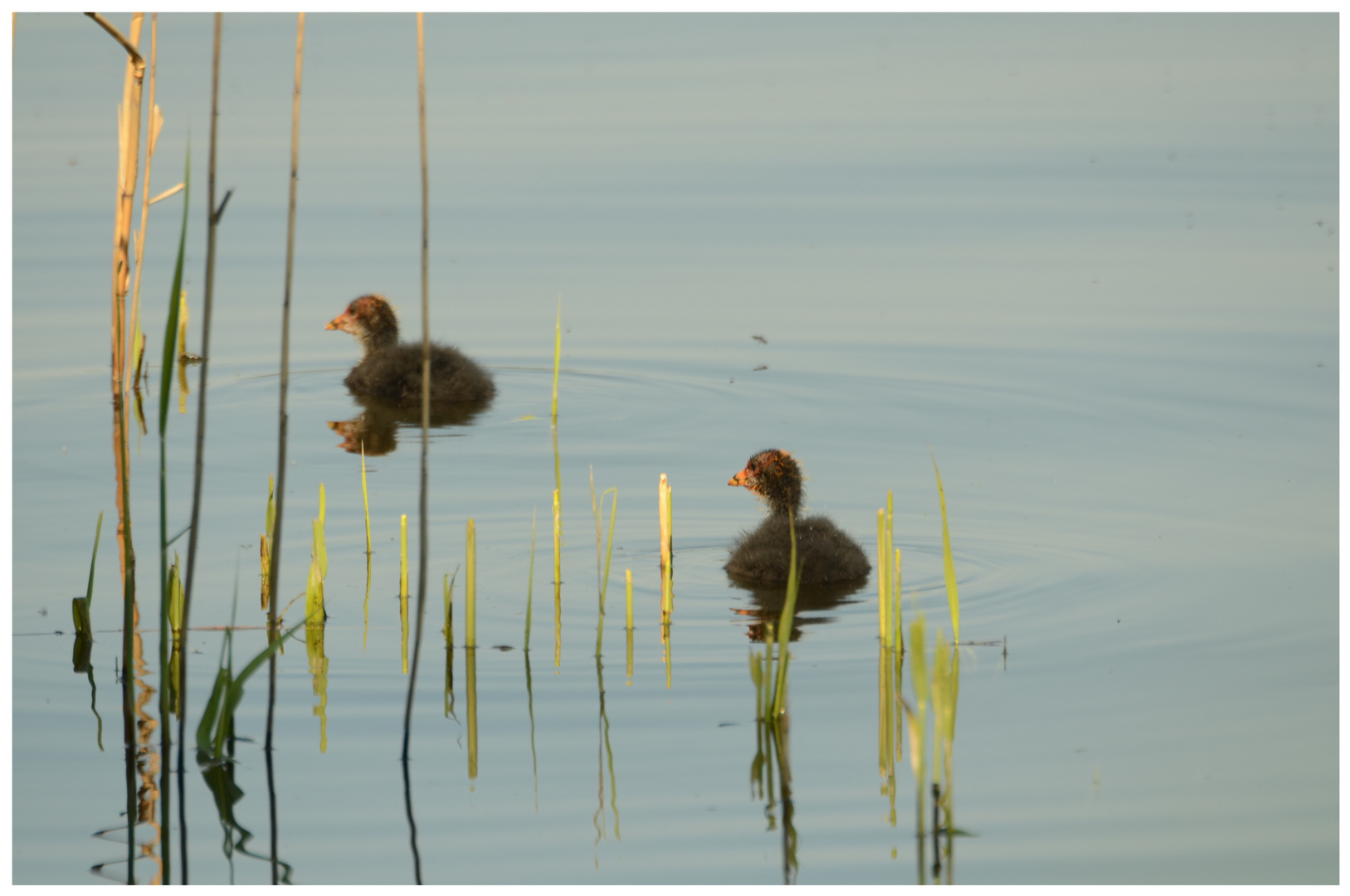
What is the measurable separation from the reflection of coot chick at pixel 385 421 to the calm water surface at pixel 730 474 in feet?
0.54

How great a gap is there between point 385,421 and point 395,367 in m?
0.57

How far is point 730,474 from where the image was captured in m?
7.32

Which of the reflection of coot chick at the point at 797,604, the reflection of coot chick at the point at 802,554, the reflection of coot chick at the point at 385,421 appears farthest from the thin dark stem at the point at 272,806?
the reflection of coot chick at the point at 385,421

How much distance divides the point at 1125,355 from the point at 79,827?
21.2 feet

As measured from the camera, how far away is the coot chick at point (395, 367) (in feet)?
28.3

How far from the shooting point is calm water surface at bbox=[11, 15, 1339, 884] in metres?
4.13

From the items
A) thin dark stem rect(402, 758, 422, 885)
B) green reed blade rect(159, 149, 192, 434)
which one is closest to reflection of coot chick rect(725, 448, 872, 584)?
thin dark stem rect(402, 758, 422, 885)

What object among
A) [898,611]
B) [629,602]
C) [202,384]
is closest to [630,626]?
[629,602]

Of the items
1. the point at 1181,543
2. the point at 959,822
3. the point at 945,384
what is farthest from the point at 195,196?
the point at 959,822

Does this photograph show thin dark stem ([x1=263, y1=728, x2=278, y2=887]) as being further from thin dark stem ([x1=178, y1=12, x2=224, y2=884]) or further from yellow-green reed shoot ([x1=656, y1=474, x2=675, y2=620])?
yellow-green reed shoot ([x1=656, y1=474, x2=675, y2=620])

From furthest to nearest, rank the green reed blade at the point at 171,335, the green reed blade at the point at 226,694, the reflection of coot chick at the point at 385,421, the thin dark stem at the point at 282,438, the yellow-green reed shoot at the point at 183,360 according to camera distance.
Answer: the yellow-green reed shoot at the point at 183,360
the reflection of coot chick at the point at 385,421
the green reed blade at the point at 226,694
the thin dark stem at the point at 282,438
the green reed blade at the point at 171,335

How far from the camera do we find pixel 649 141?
15.2 m

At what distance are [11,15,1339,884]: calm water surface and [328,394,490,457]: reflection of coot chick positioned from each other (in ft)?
0.54

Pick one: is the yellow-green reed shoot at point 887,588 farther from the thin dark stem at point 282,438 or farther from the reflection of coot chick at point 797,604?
the thin dark stem at point 282,438
